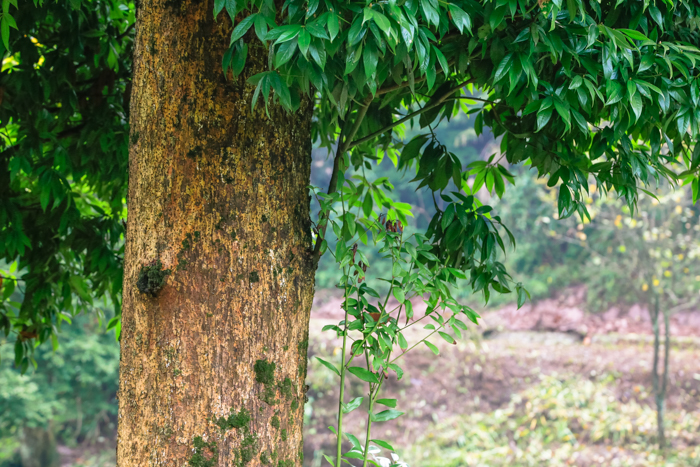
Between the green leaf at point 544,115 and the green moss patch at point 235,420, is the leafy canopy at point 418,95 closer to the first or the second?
the green leaf at point 544,115

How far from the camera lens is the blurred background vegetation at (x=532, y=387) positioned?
22.5ft

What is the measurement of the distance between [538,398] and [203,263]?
7.44m

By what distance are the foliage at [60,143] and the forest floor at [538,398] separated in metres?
5.19

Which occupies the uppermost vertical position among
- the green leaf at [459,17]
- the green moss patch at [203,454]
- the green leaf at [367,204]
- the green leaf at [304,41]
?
the green leaf at [459,17]

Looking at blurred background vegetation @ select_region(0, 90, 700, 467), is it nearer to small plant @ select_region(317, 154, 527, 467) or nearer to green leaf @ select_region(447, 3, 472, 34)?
small plant @ select_region(317, 154, 527, 467)

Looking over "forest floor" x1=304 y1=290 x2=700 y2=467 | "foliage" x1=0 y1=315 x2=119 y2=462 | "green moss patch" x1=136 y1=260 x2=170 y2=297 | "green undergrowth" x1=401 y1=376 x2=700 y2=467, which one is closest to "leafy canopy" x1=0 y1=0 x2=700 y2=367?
"green moss patch" x1=136 y1=260 x2=170 y2=297

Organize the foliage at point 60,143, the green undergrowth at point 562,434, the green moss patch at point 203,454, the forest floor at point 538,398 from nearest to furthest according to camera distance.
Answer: the green moss patch at point 203,454, the foliage at point 60,143, the green undergrowth at point 562,434, the forest floor at point 538,398

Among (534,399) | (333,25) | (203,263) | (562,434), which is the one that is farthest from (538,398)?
(333,25)

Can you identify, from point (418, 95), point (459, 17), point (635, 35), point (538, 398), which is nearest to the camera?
point (459, 17)

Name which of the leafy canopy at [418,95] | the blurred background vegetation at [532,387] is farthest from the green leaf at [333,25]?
the blurred background vegetation at [532,387]

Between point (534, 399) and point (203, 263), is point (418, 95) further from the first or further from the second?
point (534, 399)

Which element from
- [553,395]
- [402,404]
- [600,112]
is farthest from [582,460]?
[600,112]

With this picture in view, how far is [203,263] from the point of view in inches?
48.0

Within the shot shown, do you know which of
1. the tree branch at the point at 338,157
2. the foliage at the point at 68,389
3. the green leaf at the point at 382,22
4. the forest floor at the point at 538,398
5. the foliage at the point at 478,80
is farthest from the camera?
the foliage at the point at 68,389
